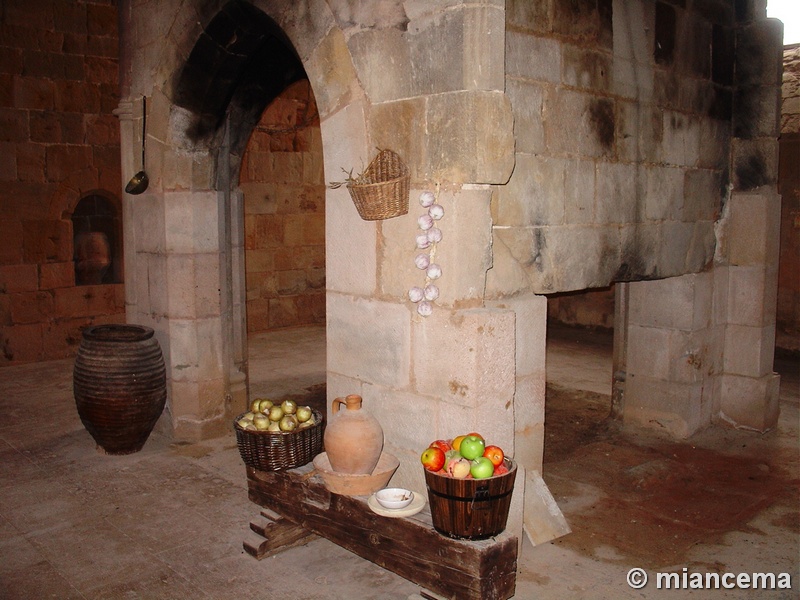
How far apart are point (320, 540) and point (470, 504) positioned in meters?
1.34

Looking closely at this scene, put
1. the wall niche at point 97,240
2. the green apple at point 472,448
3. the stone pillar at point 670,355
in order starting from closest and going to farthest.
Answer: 1. the green apple at point 472,448
2. the stone pillar at point 670,355
3. the wall niche at point 97,240

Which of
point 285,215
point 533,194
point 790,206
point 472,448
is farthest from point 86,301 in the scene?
point 790,206

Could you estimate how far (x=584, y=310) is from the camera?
10891mm

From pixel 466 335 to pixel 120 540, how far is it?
2214 millimetres

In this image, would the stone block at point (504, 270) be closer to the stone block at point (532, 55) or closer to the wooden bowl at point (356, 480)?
the stone block at point (532, 55)

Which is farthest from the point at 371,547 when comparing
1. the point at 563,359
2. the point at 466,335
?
the point at 563,359

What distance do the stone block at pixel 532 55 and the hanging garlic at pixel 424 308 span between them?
1.32 m

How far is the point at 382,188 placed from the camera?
365 cm

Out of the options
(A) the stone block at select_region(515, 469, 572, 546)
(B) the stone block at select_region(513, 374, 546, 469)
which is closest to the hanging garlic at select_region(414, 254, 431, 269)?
(B) the stone block at select_region(513, 374, 546, 469)

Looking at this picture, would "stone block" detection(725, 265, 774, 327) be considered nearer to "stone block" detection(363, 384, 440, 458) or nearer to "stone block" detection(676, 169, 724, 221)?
"stone block" detection(676, 169, 724, 221)

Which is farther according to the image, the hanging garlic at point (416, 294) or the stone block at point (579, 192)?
the stone block at point (579, 192)

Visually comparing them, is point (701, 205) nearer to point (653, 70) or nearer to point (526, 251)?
point (653, 70)

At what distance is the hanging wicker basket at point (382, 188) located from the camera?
366 centimetres

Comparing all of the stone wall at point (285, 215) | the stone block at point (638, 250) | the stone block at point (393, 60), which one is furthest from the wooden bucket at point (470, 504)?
the stone wall at point (285, 215)
